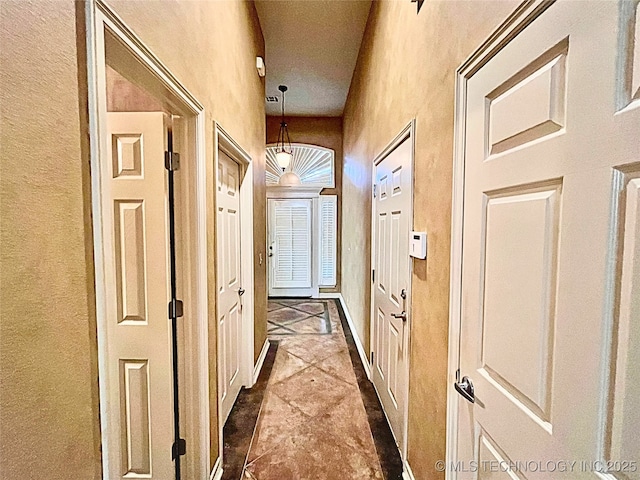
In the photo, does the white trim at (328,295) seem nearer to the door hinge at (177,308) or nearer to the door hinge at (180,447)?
the door hinge at (180,447)

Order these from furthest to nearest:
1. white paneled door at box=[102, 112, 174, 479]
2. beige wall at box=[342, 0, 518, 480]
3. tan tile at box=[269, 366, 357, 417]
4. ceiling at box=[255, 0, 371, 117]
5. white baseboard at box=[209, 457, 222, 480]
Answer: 1. ceiling at box=[255, 0, 371, 117]
2. tan tile at box=[269, 366, 357, 417]
3. white baseboard at box=[209, 457, 222, 480]
4. white paneled door at box=[102, 112, 174, 479]
5. beige wall at box=[342, 0, 518, 480]

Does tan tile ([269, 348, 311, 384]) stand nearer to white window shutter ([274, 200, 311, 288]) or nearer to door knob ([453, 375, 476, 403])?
door knob ([453, 375, 476, 403])

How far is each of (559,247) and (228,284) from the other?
212cm

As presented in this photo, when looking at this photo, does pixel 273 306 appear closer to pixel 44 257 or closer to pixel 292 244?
pixel 292 244

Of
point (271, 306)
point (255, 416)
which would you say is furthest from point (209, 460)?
point (271, 306)

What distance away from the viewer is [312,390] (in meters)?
2.96

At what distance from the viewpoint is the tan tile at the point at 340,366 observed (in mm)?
3215

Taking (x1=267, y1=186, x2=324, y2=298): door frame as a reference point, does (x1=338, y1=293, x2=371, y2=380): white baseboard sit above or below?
below

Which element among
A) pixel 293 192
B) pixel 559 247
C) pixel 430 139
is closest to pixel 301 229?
pixel 293 192

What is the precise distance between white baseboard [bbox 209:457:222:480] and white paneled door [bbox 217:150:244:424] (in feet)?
0.76

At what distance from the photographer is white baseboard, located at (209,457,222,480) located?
1835mm

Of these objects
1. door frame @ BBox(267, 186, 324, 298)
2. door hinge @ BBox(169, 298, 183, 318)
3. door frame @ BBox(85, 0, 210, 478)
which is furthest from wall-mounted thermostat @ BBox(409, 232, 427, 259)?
door frame @ BBox(267, 186, 324, 298)

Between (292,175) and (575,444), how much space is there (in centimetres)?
601

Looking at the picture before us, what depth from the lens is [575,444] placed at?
713 millimetres
